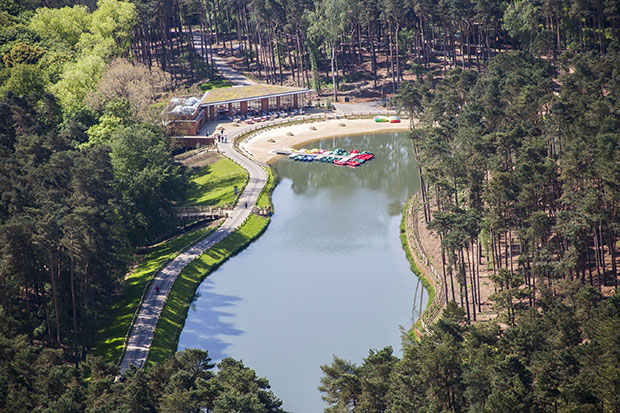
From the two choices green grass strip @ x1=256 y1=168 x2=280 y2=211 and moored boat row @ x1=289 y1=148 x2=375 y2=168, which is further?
moored boat row @ x1=289 y1=148 x2=375 y2=168

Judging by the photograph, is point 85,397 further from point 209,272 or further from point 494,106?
point 494,106

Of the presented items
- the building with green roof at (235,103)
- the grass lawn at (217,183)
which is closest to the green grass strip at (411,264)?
the grass lawn at (217,183)

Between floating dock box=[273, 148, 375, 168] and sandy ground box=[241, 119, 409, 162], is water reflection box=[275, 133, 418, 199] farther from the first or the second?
sandy ground box=[241, 119, 409, 162]

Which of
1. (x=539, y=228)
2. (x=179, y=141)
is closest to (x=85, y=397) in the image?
(x=539, y=228)

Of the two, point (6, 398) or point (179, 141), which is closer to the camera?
point (6, 398)

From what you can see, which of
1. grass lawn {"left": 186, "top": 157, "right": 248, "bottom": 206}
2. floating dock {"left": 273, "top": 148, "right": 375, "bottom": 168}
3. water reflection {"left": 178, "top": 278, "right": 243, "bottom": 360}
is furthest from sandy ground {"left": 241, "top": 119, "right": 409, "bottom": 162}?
water reflection {"left": 178, "top": 278, "right": 243, "bottom": 360}
